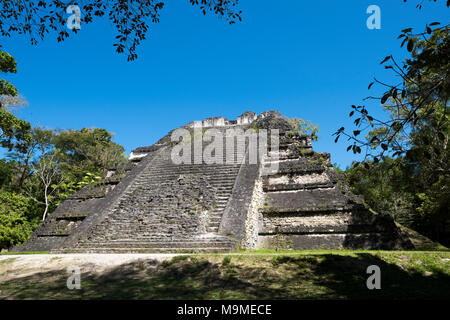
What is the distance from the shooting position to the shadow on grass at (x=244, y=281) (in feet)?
12.1

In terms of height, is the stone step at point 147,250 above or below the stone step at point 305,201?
below

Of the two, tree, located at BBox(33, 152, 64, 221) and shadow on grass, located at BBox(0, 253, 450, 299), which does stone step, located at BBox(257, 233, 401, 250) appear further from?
tree, located at BBox(33, 152, 64, 221)

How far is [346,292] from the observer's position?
3650 mm

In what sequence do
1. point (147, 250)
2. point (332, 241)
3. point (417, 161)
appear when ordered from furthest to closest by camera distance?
point (332, 241) < point (147, 250) < point (417, 161)

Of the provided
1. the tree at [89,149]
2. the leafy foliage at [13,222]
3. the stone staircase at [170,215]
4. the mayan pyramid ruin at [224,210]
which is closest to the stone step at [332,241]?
the mayan pyramid ruin at [224,210]

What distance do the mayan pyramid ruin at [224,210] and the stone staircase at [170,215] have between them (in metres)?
0.03

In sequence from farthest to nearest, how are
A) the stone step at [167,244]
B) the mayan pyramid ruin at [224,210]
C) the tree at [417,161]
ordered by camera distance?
the mayan pyramid ruin at [224,210]
the stone step at [167,244]
the tree at [417,161]

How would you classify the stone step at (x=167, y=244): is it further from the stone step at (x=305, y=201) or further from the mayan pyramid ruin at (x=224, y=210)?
the stone step at (x=305, y=201)

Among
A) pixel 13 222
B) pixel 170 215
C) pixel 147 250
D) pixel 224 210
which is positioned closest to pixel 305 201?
pixel 224 210

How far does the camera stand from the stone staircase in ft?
23.8

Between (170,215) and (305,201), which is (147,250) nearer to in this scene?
(170,215)

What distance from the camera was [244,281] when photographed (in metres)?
4.20

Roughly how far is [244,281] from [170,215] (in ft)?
15.8
